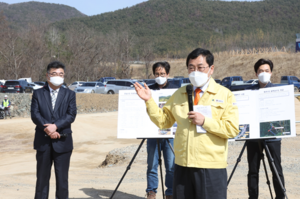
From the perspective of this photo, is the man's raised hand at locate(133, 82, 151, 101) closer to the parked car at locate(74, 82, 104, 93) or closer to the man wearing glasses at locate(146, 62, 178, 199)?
the man wearing glasses at locate(146, 62, 178, 199)

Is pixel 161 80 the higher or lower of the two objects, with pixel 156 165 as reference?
higher

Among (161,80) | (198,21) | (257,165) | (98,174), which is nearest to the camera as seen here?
(257,165)

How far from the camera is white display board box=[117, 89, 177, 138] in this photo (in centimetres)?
490

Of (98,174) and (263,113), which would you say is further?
(98,174)

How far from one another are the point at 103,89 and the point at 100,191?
93.0 feet

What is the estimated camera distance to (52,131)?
435 cm

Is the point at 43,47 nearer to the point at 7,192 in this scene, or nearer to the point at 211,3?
the point at 7,192

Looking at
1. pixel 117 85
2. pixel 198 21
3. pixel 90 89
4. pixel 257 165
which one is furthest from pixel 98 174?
pixel 198 21

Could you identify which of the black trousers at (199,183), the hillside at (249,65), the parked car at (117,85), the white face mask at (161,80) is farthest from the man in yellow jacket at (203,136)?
the hillside at (249,65)

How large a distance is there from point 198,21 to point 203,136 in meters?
145

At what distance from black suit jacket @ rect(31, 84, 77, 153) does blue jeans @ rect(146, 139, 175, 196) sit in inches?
50.1

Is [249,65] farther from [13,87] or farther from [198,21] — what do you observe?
[198,21]

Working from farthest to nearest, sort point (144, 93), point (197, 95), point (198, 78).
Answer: point (144, 93)
point (197, 95)
point (198, 78)

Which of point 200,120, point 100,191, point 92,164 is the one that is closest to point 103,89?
point 92,164
